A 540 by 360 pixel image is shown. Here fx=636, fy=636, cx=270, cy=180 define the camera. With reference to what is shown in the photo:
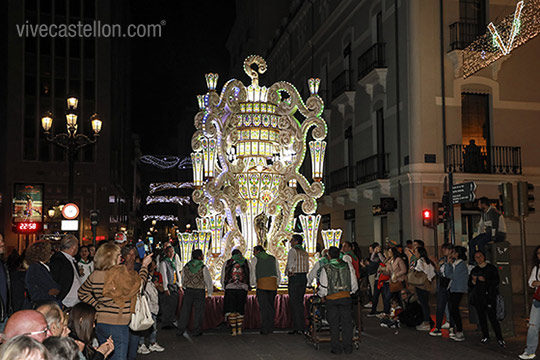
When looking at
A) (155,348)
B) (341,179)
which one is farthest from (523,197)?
(341,179)

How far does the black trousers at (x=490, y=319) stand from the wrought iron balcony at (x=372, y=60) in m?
Answer: 13.5

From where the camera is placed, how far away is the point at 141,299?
7984 millimetres

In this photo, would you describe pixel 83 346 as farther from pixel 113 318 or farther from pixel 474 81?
pixel 474 81

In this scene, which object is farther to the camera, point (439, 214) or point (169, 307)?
point (439, 214)

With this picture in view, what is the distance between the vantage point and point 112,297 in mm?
7488

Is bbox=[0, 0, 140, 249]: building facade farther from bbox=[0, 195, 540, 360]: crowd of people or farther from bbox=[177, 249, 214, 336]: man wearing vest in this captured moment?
bbox=[0, 195, 540, 360]: crowd of people

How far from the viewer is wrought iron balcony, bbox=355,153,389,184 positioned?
23656 millimetres

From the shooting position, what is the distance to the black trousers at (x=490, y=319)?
11484 mm

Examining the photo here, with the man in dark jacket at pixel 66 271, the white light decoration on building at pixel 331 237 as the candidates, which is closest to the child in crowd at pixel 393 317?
the white light decoration on building at pixel 331 237

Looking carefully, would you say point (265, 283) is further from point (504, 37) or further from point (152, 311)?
point (504, 37)

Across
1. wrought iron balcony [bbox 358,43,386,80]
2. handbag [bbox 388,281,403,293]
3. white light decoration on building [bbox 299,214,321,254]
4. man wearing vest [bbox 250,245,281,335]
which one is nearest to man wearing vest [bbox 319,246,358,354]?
man wearing vest [bbox 250,245,281,335]

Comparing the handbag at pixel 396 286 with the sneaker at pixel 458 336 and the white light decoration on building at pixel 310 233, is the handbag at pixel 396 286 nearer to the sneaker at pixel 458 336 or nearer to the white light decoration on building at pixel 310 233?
the white light decoration on building at pixel 310 233

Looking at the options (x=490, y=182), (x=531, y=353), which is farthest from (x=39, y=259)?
(x=490, y=182)

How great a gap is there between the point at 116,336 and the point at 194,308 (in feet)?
18.7
